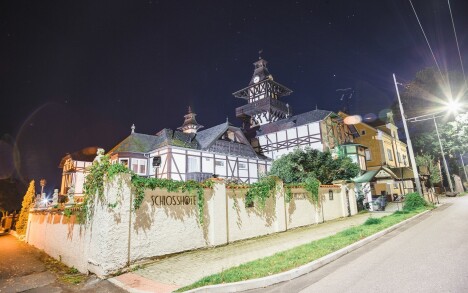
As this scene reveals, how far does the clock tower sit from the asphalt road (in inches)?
1315

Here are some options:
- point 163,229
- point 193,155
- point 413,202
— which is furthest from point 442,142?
point 163,229

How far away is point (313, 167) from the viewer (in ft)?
67.9

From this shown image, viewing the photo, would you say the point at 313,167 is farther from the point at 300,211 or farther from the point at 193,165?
the point at 193,165

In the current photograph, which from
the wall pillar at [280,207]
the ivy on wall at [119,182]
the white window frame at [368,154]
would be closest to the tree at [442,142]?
the white window frame at [368,154]

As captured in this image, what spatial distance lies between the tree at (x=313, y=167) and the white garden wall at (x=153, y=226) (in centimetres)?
672

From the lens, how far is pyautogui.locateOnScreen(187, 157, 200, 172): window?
82.0ft

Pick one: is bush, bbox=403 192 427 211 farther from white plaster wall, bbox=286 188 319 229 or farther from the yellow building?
the yellow building

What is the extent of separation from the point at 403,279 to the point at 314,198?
1093 cm

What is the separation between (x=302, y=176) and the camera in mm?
20344

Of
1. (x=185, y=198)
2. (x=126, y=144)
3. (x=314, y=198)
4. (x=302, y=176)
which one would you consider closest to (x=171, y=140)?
(x=126, y=144)

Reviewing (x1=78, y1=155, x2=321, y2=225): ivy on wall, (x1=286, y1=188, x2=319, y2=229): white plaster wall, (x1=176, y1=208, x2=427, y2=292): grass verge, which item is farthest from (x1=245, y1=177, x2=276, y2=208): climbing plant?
(x1=176, y1=208, x2=427, y2=292): grass verge

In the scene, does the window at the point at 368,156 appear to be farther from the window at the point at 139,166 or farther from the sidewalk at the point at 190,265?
the sidewalk at the point at 190,265

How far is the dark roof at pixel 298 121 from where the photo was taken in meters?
31.3

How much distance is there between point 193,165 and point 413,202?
17845 millimetres
